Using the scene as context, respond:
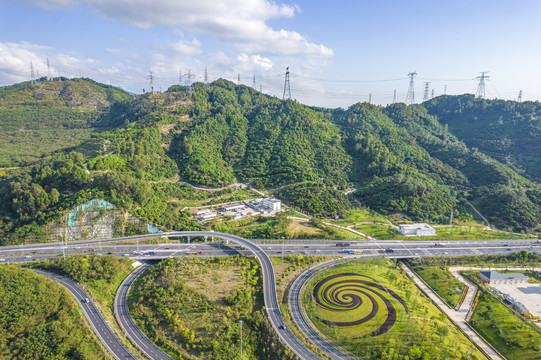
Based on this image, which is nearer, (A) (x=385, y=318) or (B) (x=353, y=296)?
(A) (x=385, y=318)

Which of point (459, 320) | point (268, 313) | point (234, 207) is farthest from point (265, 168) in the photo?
point (459, 320)

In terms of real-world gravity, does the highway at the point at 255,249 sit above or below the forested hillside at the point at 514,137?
below

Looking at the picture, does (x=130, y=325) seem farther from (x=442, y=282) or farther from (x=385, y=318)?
(x=442, y=282)

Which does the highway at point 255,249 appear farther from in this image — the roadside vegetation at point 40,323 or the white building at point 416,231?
the roadside vegetation at point 40,323

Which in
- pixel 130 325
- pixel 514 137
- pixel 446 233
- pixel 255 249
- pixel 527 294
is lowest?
pixel 130 325

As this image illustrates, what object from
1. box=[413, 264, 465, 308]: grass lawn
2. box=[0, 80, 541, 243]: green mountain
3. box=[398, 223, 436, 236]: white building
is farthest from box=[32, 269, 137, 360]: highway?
box=[398, 223, 436, 236]: white building

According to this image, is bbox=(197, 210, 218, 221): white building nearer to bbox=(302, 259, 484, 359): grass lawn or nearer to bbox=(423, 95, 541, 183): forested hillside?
bbox=(302, 259, 484, 359): grass lawn

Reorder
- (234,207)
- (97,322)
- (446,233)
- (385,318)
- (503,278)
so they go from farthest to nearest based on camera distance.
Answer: (234,207) → (446,233) → (503,278) → (385,318) → (97,322)

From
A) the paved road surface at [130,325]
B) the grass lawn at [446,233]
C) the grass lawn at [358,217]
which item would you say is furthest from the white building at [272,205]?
the paved road surface at [130,325]
